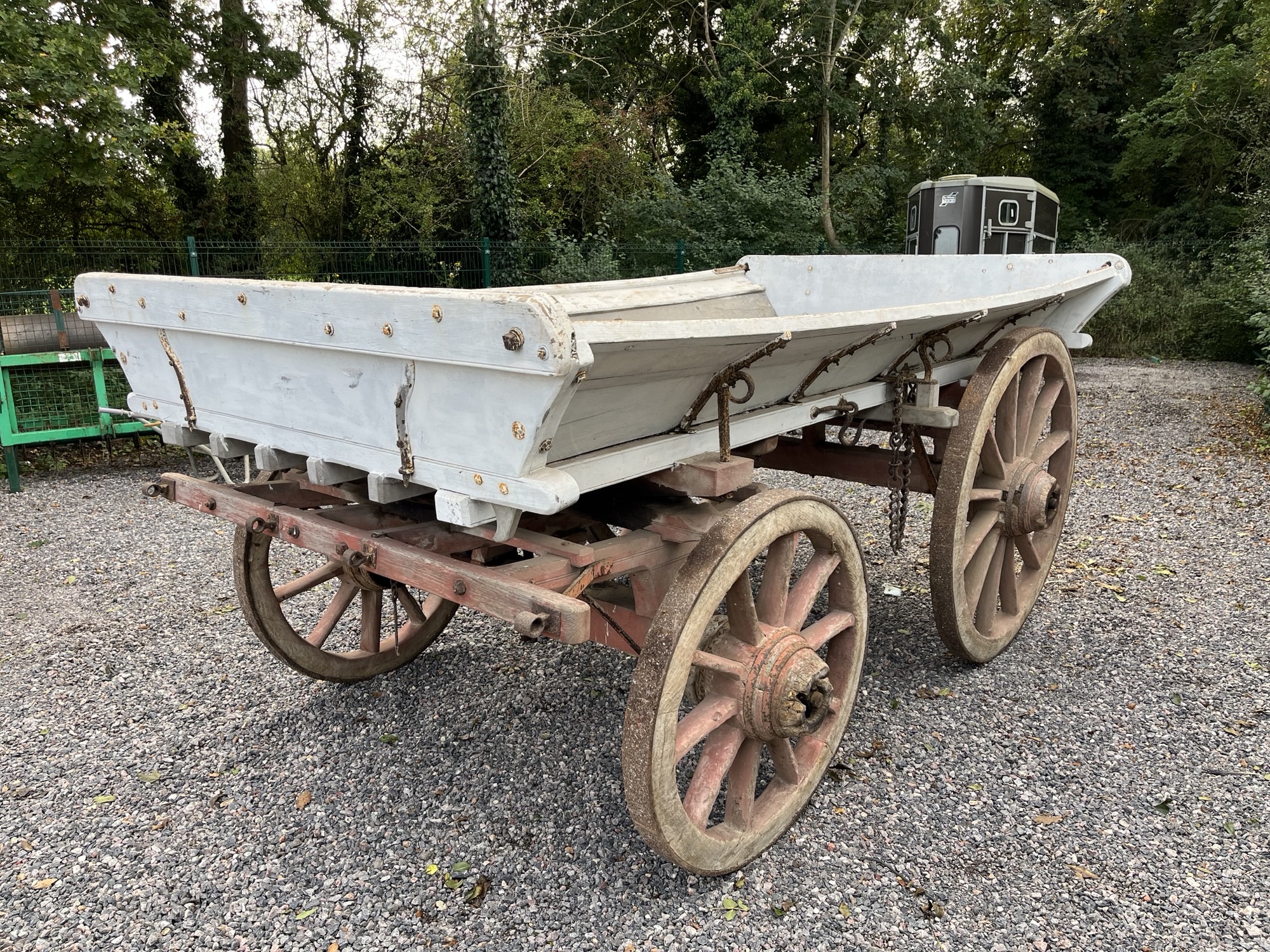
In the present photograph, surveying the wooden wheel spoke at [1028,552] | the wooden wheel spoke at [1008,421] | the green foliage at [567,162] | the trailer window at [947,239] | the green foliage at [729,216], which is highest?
the green foliage at [567,162]

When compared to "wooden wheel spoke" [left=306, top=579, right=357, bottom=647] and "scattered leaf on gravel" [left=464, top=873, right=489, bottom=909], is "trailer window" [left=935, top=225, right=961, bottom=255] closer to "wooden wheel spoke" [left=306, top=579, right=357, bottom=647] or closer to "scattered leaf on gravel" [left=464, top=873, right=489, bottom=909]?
"wooden wheel spoke" [left=306, top=579, right=357, bottom=647]

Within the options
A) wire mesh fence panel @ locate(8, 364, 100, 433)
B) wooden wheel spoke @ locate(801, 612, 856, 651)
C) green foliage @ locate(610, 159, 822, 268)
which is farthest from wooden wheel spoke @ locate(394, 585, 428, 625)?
green foliage @ locate(610, 159, 822, 268)

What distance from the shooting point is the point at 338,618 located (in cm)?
316

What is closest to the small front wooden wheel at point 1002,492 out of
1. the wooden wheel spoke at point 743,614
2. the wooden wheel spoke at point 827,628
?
the wooden wheel spoke at point 827,628

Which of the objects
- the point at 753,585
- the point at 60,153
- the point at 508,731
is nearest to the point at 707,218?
the point at 60,153

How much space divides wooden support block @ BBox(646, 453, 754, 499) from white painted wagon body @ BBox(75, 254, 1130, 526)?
0.04 metres

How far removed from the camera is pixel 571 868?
2328 mm

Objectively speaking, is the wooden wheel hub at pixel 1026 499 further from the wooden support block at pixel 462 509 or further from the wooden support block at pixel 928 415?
the wooden support block at pixel 462 509

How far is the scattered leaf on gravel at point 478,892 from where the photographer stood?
222 centimetres

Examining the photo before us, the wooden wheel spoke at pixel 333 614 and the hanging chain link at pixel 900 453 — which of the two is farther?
the wooden wheel spoke at pixel 333 614

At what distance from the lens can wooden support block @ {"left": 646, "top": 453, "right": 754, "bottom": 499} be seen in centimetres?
212

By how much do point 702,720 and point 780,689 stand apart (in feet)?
0.69

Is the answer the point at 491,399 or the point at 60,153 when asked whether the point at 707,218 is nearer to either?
the point at 60,153

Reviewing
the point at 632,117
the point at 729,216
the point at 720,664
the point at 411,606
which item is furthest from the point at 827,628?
the point at 632,117
